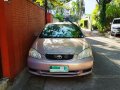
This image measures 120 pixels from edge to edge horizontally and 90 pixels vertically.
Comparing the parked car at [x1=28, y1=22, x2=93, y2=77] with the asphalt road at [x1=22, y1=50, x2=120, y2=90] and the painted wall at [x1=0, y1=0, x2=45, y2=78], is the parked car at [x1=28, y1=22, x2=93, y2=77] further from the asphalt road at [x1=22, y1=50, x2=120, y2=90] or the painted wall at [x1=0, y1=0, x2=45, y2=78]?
the painted wall at [x1=0, y1=0, x2=45, y2=78]

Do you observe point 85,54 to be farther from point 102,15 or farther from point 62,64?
point 102,15

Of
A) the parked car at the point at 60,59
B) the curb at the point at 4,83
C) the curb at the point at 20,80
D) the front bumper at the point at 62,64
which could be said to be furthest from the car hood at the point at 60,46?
the curb at the point at 4,83

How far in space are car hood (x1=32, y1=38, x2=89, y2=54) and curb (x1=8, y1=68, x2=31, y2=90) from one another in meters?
0.89

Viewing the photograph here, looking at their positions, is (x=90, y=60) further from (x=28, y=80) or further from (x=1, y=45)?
(x=1, y=45)

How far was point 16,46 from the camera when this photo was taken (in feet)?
21.7

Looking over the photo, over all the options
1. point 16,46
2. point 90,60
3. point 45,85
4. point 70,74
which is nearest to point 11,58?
point 16,46

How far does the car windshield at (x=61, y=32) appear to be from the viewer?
7805 mm

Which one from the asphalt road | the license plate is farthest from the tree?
the license plate

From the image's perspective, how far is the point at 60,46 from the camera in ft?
22.0

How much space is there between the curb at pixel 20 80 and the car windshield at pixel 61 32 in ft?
4.32

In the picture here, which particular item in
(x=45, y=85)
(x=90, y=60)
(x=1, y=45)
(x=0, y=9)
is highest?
(x=0, y=9)

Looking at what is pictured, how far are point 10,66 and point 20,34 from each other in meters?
1.56

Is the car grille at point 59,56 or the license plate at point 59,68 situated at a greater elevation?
the car grille at point 59,56

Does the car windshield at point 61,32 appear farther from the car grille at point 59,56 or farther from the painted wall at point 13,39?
the car grille at point 59,56
